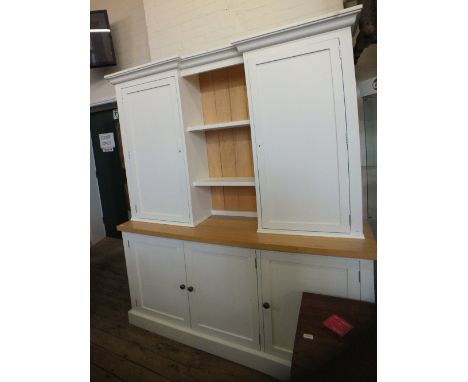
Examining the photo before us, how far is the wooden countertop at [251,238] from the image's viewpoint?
143cm

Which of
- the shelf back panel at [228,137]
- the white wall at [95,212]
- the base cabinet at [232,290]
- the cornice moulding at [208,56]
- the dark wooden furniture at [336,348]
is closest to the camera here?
the dark wooden furniture at [336,348]

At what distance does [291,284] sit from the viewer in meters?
1.60

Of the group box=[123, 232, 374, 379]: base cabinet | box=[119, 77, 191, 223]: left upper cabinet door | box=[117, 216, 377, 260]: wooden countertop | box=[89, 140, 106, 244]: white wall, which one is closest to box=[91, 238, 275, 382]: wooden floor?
box=[123, 232, 374, 379]: base cabinet

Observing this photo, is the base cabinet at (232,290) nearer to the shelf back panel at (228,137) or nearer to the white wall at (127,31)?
the shelf back panel at (228,137)

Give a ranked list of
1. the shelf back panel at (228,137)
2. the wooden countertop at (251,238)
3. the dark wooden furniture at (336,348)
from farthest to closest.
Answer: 1. the shelf back panel at (228,137)
2. the wooden countertop at (251,238)
3. the dark wooden furniture at (336,348)

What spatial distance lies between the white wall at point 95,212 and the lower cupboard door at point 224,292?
2904 millimetres

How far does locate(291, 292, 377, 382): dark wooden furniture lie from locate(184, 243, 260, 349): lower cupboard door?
458 mm

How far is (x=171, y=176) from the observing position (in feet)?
6.73

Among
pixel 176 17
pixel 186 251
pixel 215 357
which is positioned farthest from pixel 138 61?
pixel 215 357

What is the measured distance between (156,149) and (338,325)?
5.41ft

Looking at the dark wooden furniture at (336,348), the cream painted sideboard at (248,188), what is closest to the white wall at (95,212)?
the cream painted sideboard at (248,188)

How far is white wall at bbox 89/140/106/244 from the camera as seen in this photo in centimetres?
418
